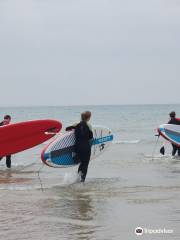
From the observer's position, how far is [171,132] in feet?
50.4

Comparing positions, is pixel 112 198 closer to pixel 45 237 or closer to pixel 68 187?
pixel 68 187

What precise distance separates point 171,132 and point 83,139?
5.71m

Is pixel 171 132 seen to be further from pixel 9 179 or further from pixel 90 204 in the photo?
pixel 90 204

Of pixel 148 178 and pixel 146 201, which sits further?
pixel 148 178

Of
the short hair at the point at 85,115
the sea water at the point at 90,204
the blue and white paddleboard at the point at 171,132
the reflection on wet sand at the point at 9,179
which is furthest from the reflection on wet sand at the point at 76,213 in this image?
the blue and white paddleboard at the point at 171,132

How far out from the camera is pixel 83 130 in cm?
1018

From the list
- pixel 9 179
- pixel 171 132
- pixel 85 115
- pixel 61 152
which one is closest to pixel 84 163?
pixel 61 152

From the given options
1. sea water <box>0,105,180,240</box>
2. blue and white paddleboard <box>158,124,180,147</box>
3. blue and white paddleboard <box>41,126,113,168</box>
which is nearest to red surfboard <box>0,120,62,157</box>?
sea water <box>0,105,180,240</box>

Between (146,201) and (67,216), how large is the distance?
Answer: 1673mm

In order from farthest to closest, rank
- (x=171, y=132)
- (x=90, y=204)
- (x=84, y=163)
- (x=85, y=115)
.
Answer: (x=171, y=132)
(x=84, y=163)
(x=85, y=115)
(x=90, y=204)

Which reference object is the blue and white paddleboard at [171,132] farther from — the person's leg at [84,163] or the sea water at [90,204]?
the person's leg at [84,163]

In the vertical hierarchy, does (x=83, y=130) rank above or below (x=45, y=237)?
above

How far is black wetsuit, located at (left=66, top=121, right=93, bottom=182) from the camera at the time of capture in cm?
1018

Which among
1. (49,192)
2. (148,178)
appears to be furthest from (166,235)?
(148,178)
